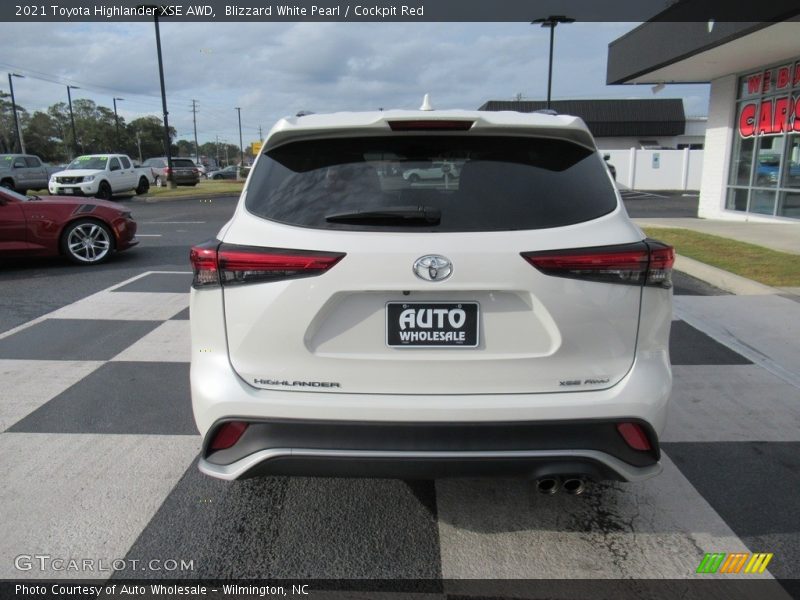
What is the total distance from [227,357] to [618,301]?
1506mm

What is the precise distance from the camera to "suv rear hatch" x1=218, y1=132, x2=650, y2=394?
7.55 ft

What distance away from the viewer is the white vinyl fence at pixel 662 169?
3406 centimetres

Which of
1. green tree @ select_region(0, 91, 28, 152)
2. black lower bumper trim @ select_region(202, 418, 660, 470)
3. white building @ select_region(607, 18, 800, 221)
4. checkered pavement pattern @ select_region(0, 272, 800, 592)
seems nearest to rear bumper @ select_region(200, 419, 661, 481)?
black lower bumper trim @ select_region(202, 418, 660, 470)

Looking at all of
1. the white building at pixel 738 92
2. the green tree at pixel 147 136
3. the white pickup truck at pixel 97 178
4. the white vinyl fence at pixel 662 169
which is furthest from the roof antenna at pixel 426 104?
the green tree at pixel 147 136

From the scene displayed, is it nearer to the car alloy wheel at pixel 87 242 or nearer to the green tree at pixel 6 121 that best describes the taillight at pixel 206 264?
the car alloy wheel at pixel 87 242

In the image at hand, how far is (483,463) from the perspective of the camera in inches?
91.5

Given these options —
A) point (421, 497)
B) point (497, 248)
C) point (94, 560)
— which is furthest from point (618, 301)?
point (94, 560)

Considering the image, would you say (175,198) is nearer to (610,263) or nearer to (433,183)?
(433,183)

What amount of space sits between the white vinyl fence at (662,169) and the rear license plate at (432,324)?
34.2 m

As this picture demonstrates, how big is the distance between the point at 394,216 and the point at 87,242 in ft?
27.0

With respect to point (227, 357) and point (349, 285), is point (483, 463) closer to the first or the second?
→ point (349, 285)

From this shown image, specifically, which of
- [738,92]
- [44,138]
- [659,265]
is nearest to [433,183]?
[659,265]

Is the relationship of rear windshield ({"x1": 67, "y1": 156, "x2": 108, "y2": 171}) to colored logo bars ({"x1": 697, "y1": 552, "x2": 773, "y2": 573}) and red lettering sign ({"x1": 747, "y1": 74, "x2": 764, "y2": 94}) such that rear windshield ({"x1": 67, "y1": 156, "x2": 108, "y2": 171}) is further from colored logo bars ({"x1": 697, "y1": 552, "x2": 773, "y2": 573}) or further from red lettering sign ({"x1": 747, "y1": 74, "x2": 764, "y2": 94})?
colored logo bars ({"x1": 697, "y1": 552, "x2": 773, "y2": 573})

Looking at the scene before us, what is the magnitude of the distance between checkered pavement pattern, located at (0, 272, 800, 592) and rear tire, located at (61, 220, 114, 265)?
5.25 metres
